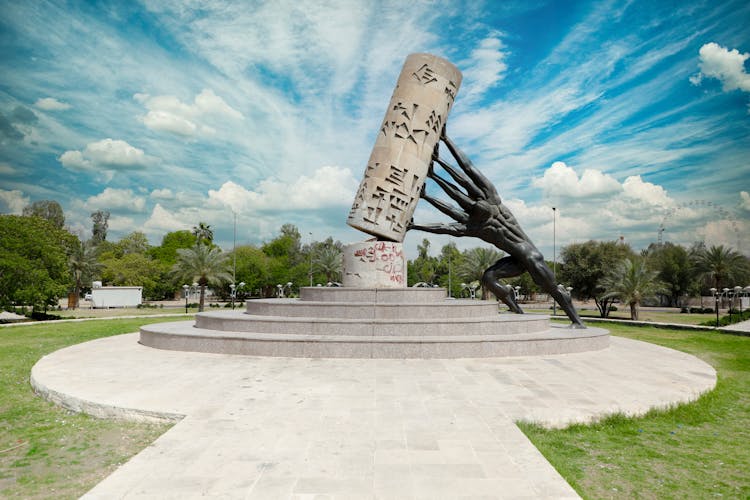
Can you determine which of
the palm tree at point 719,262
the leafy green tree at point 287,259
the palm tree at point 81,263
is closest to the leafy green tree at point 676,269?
the palm tree at point 719,262

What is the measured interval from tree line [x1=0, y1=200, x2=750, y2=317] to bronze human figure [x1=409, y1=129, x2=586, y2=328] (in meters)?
5.59

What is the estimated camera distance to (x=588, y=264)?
4106cm

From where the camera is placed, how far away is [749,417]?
730cm

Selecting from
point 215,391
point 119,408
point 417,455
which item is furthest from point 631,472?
point 119,408

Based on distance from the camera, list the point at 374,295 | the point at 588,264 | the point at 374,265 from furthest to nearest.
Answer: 1. the point at 588,264
2. the point at 374,265
3. the point at 374,295

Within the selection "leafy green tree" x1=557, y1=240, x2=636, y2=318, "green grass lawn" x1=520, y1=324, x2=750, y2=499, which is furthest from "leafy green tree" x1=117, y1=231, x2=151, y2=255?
"green grass lawn" x1=520, y1=324, x2=750, y2=499

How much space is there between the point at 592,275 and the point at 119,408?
4100cm

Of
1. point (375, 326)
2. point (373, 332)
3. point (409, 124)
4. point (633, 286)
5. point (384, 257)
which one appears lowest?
point (373, 332)

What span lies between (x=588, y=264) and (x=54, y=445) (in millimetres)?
42462

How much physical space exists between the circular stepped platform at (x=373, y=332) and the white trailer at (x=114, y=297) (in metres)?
37.7

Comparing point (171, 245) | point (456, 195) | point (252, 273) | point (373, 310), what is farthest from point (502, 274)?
point (171, 245)

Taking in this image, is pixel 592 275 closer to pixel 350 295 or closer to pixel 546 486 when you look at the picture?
pixel 350 295

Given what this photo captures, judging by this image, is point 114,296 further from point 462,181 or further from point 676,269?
point 676,269

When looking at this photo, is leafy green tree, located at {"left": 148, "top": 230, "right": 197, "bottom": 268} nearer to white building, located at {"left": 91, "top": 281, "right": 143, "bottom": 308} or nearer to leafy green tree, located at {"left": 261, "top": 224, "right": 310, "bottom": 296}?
leafy green tree, located at {"left": 261, "top": 224, "right": 310, "bottom": 296}
